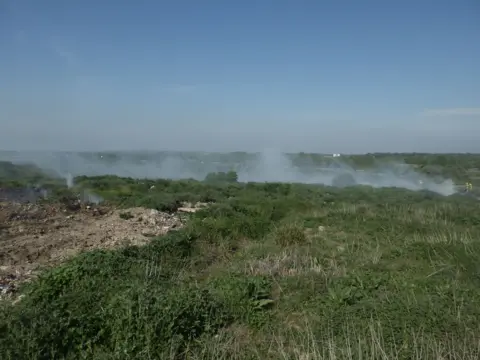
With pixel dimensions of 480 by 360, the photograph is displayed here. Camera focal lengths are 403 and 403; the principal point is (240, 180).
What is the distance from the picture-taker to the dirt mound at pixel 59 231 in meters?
6.55

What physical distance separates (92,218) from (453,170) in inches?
1265

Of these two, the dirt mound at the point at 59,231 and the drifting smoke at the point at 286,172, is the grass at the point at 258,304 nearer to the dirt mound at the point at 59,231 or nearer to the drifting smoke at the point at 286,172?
the dirt mound at the point at 59,231

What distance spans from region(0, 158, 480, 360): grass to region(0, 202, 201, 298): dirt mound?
3.85 feet

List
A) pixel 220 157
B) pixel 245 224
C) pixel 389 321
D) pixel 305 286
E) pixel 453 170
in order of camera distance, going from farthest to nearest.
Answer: pixel 220 157 → pixel 453 170 → pixel 245 224 → pixel 305 286 → pixel 389 321

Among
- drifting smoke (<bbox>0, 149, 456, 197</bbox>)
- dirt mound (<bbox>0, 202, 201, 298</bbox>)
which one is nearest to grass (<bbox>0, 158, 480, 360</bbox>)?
dirt mound (<bbox>0, 202, 201, 298</bbox>)

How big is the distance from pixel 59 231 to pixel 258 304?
18.2ft

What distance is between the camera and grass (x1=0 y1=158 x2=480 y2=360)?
357cm

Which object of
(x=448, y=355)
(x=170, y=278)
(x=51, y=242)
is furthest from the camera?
(x=51, y=242)

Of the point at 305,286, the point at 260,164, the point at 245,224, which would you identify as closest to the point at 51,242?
the point at 245,224

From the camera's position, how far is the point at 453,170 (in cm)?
3381

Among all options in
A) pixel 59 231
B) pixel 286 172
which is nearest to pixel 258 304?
pixel 59 231

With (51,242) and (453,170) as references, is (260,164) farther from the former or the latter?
(51,242)

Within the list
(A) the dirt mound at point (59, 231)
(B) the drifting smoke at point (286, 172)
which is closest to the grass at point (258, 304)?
(A) the dirt mound at point (59, 231)

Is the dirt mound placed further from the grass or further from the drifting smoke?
the drifting smoke
